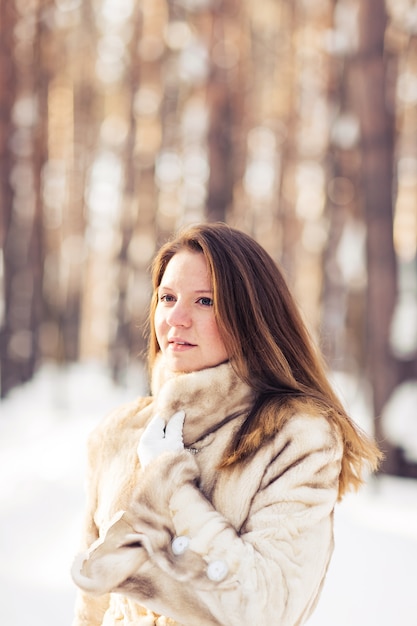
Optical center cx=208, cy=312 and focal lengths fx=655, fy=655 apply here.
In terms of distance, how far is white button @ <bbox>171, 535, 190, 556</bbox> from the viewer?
4.53ft

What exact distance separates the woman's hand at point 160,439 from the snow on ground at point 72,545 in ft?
7.54

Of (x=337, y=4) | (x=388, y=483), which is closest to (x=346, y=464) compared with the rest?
(x=388, y=483)

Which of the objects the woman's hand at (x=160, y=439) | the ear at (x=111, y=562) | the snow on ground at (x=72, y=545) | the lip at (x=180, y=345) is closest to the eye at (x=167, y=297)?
the lip at (x=180, y=345)

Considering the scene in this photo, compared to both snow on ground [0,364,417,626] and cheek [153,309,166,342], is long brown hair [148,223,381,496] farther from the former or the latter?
snow on ground [0,364,417,626]

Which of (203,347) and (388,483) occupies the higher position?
(203,347)

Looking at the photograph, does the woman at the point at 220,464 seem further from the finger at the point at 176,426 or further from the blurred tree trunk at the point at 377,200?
the blurred tree trunk at the point at 377,200

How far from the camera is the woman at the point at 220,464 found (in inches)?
54.0

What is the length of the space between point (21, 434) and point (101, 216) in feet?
30.7

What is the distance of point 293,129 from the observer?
1316 centimetres

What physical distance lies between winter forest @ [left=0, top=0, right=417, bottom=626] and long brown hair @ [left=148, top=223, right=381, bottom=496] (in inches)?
15.9

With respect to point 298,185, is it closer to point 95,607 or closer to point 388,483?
point 388,483

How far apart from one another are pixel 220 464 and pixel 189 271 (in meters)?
0.47

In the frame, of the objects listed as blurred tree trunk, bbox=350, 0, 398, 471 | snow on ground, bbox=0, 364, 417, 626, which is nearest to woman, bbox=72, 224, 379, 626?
snow on ground, bbox=0, 364, 417, 626

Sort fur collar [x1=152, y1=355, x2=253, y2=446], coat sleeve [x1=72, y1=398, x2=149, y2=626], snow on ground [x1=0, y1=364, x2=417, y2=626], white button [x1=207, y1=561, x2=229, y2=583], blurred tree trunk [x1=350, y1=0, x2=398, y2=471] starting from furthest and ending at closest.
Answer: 1. blurred tree trunk [x1=350, y1=0, x2=398, y2=471]
2. snow on ground [x1=0, y1=364, x2=417, y2=626]
3. coat sleeve [x1=72, y1=398, x2=149, y2=626]
4. fur collar [x1=152, y1=355, x2=253, y2=446]
5. white button [x1=207, y1=561, x2=229, y2=583]
